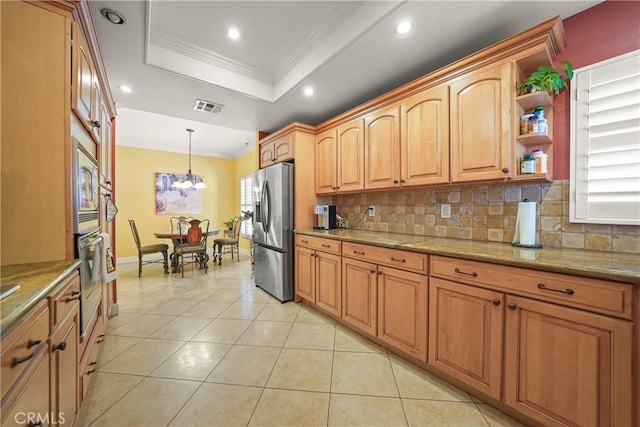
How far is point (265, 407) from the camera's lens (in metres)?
1.46

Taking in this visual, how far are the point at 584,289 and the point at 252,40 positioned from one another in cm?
276

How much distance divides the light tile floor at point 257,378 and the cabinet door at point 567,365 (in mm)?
279

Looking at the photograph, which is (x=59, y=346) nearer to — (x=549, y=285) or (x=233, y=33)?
(x=549, y=285)

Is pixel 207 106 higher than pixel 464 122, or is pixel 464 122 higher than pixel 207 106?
pixel 207 106

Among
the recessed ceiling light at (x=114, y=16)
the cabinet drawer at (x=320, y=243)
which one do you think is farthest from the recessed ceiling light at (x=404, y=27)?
the recessed ceiling light at (x=114, y=16)

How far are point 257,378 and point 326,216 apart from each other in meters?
1.82

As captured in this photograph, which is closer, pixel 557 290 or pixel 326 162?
pixel 557 290

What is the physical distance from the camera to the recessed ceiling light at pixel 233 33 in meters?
1.99

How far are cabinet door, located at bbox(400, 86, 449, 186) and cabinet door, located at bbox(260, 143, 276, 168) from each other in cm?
192

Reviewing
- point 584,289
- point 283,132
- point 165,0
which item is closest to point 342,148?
point 283,132

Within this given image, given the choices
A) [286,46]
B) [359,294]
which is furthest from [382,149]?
[359,294]

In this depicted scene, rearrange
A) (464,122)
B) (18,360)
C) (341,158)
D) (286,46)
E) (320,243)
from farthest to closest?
(341,158) → (320,243) → (286,46) → (464,122) → (18,360)

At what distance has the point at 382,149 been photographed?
236 cm

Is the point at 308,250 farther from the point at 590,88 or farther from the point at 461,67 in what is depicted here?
the point at 590,88
